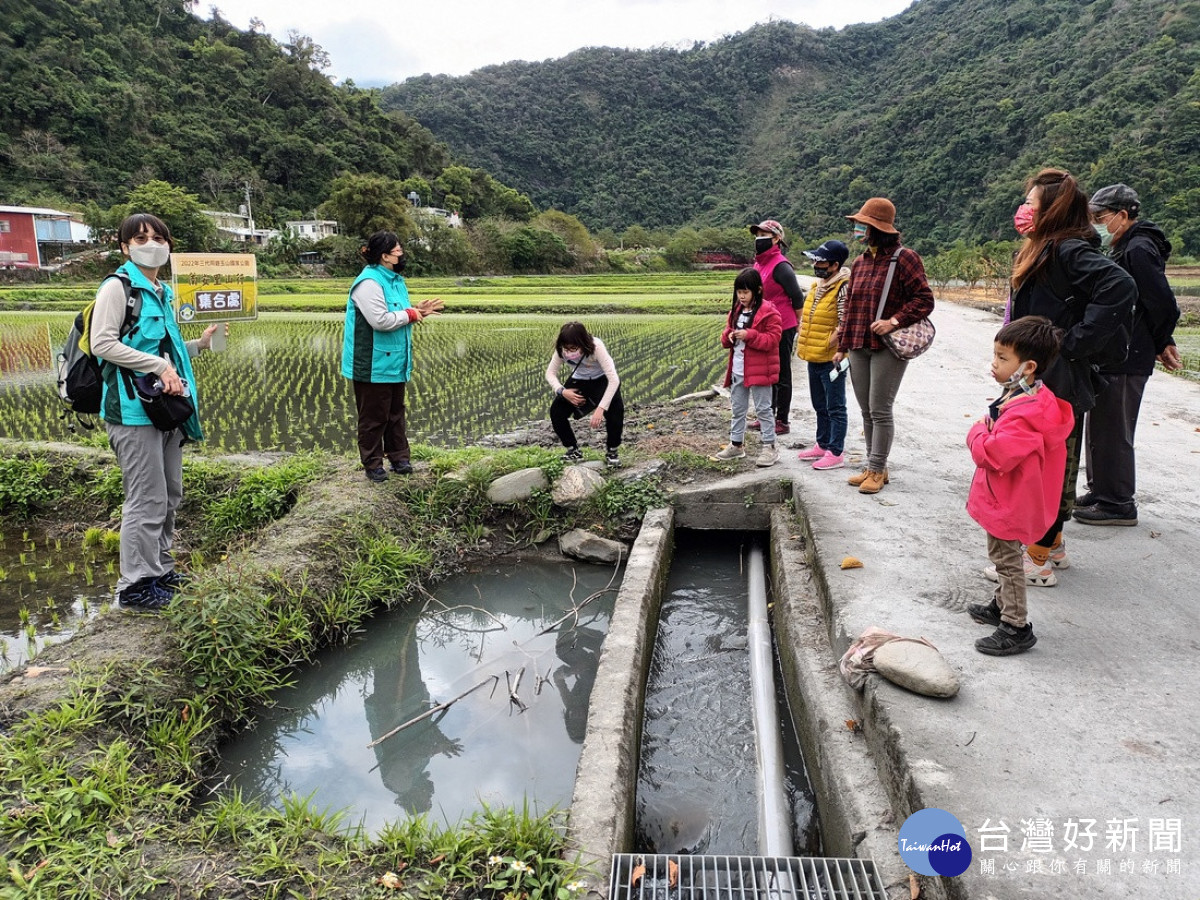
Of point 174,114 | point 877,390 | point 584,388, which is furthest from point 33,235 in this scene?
point 877,390

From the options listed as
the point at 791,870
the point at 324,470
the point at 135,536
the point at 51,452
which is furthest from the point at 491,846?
the point at 51,452

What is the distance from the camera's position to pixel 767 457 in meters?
5.13

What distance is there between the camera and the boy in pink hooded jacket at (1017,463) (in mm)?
2553

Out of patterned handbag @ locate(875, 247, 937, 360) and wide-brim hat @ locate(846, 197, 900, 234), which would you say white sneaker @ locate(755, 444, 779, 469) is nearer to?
patterned handbag @ locate(875, 247, 937, 360)

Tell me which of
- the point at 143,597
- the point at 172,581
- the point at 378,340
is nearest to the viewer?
the point at 143,597

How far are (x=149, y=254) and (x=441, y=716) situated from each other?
231 cm

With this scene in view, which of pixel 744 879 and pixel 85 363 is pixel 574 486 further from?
pixel 744 879

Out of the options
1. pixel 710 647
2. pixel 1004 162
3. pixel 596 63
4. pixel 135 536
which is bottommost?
pixel 710 647

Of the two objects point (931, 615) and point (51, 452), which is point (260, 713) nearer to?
point (931, 615)

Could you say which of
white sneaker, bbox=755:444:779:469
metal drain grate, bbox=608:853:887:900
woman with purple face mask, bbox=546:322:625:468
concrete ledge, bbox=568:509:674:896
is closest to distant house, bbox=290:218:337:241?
woman with purple face mask, bbox=546:322:625:468

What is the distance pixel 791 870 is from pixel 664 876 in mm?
344

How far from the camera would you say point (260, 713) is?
3037 millimetres

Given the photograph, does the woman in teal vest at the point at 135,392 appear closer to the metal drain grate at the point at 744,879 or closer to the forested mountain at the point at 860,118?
the metal drain grate at the point at 744,879

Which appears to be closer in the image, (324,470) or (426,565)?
(426,565)
